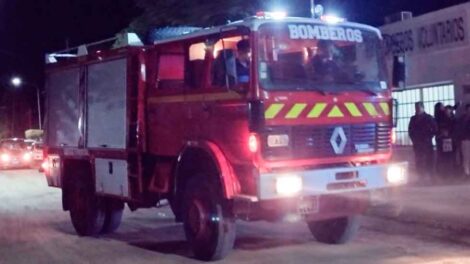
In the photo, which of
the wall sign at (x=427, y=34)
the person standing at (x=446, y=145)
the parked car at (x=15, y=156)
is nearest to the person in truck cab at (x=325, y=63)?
the person standing at (x=446, y=145)

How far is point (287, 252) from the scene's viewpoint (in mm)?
9578

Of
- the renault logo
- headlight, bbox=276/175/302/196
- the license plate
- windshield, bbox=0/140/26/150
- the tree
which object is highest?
the tree

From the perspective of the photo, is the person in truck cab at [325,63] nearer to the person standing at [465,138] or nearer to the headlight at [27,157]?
the person standing at [465,138]

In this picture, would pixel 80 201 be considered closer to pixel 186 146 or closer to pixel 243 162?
pixel 186 146

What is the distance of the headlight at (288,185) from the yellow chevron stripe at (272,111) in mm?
681

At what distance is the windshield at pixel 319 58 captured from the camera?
8.53m

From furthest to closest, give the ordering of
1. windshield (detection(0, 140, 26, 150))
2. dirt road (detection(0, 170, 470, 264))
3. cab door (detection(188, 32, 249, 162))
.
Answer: windshield (detection(0, 140, 26, 150)), dirt road (detection(0, 170, 470, 264)), cab door (detection(188, 32, 249, 162))

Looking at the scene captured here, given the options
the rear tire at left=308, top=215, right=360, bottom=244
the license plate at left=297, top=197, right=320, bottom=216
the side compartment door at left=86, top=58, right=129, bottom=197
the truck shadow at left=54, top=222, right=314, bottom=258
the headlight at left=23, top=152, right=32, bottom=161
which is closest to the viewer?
the license plate at left=297, top=197, right=320, bottom=216

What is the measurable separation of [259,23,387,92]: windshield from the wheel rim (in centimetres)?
179

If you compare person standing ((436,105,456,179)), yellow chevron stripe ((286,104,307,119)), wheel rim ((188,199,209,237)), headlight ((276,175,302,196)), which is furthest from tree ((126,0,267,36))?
headlight ((276,175,302,196))

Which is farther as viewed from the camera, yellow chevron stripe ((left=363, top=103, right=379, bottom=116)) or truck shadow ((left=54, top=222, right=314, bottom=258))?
truck shadow ((left=54, top=222, right=314, bottom=258))

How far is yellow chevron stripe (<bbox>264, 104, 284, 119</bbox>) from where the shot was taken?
27.4 ft

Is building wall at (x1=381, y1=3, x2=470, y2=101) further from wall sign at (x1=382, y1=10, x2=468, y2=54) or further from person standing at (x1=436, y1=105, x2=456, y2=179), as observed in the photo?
person standing at (x1=436, y1=105, x2=456, y2=179)

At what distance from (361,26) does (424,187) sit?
6.47 m
